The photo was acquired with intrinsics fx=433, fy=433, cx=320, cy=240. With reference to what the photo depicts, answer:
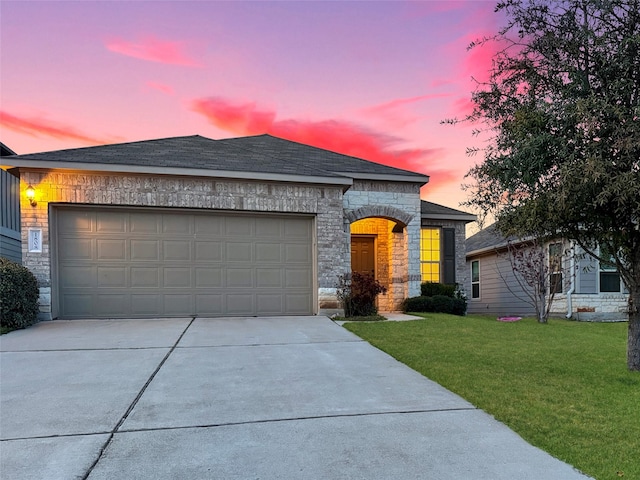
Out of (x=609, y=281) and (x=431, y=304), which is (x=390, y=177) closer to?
(x=431, y=304)

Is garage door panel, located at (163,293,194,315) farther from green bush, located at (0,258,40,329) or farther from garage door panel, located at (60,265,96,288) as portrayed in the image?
green bush, located at (0,258,40,329)

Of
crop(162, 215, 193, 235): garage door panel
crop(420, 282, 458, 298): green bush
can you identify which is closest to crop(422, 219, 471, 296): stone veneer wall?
crop(420, 282, 458, 298): green bush

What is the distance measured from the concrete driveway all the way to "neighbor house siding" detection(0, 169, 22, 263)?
740cm

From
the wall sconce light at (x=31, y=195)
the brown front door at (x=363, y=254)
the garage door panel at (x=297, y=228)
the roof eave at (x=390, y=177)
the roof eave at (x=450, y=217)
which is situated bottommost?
the brown front door at (x=363, y=254)

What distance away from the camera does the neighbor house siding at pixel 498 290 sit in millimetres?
16250

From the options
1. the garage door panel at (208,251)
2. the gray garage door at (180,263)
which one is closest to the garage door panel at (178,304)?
the gray garage door at (180,263)

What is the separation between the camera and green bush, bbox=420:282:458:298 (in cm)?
1340

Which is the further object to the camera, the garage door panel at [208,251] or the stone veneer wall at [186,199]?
the garage door panel at [208,251]

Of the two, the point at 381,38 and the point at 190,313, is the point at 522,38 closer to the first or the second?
the point at 381,38

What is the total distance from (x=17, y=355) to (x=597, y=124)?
26.7ft

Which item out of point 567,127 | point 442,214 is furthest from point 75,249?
point 442,214

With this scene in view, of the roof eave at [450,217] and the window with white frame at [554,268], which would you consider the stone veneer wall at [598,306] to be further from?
the roof eave at [450,217]

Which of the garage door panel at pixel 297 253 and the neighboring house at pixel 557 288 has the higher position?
the garage door panel at pixel 297 253

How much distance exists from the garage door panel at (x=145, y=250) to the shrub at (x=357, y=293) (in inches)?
172
